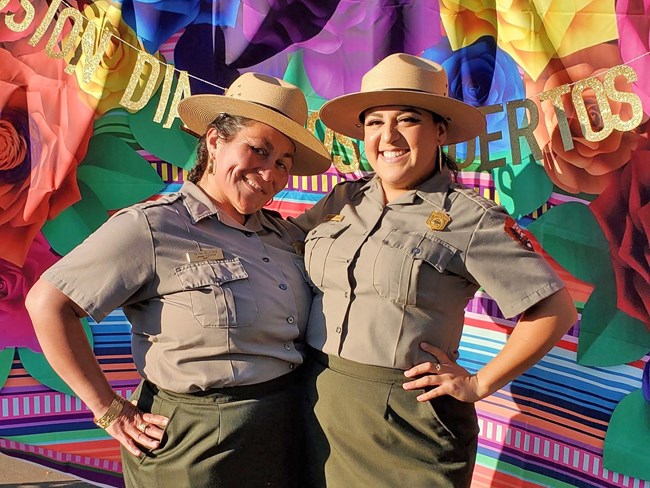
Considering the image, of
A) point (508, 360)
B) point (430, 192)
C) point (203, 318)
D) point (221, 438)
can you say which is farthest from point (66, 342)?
point (508, 360)

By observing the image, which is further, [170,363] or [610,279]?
[610,279]

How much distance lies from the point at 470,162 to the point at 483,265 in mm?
869

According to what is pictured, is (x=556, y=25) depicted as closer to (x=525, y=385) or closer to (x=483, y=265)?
(x=483, y=265)

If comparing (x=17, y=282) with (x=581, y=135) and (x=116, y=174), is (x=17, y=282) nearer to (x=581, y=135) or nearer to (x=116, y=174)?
(x=116, y=174)

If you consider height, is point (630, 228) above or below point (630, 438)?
above

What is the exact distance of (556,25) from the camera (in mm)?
2457

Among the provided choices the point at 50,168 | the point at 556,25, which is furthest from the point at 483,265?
the point at 50,168

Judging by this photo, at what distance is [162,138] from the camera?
3.08m

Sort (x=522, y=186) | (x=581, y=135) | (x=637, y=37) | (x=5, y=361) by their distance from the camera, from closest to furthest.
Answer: (x=637, y=37) → (x=581, y=135) → (x=522, y=186) → (x=5, y=361)

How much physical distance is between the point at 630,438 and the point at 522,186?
956 millimetres

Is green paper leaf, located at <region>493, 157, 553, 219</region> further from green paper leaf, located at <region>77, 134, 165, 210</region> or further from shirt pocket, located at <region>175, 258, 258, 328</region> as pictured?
green paper leaf, located at <region>77, 134, 165, 210</region>

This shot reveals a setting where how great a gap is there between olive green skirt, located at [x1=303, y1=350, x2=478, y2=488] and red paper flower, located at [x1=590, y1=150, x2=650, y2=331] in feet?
2.72

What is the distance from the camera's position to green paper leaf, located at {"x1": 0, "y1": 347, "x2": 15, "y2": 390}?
320 cm

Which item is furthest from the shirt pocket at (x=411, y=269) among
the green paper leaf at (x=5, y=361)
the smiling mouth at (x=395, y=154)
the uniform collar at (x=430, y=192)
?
the green paper leaf at (x=5, y=361)
